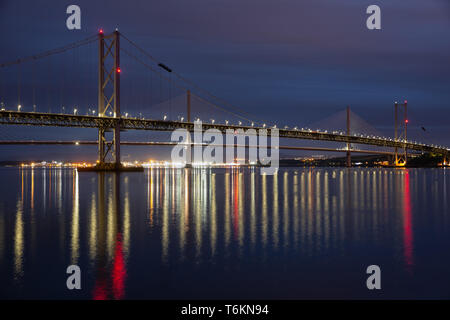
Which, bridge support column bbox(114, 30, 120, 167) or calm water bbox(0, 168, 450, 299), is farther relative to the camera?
bridge support column bbox(114, 30, 120, 167)

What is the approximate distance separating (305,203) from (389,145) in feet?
256

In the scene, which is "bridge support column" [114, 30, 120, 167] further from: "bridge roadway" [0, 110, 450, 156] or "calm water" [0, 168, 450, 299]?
"calm water" [0, 168, 450, 299]

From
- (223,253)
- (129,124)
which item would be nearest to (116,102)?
(129,124)

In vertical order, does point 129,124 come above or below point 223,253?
above

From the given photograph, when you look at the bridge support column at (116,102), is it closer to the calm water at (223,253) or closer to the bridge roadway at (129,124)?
the bridge roadway at (129,124)

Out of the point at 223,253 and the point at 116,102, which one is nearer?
the point at 223,253

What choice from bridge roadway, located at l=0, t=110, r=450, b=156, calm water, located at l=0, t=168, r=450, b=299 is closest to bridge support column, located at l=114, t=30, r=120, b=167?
bridge roadway, located at l=0, t=110, r=450, b=156

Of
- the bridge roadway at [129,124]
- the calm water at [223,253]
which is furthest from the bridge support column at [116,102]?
the calm water at [223,253]

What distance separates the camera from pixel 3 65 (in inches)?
2206

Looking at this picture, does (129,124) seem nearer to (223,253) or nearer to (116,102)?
(116,102)

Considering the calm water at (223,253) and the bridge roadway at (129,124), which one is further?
the bridge roadway at (129,124)
